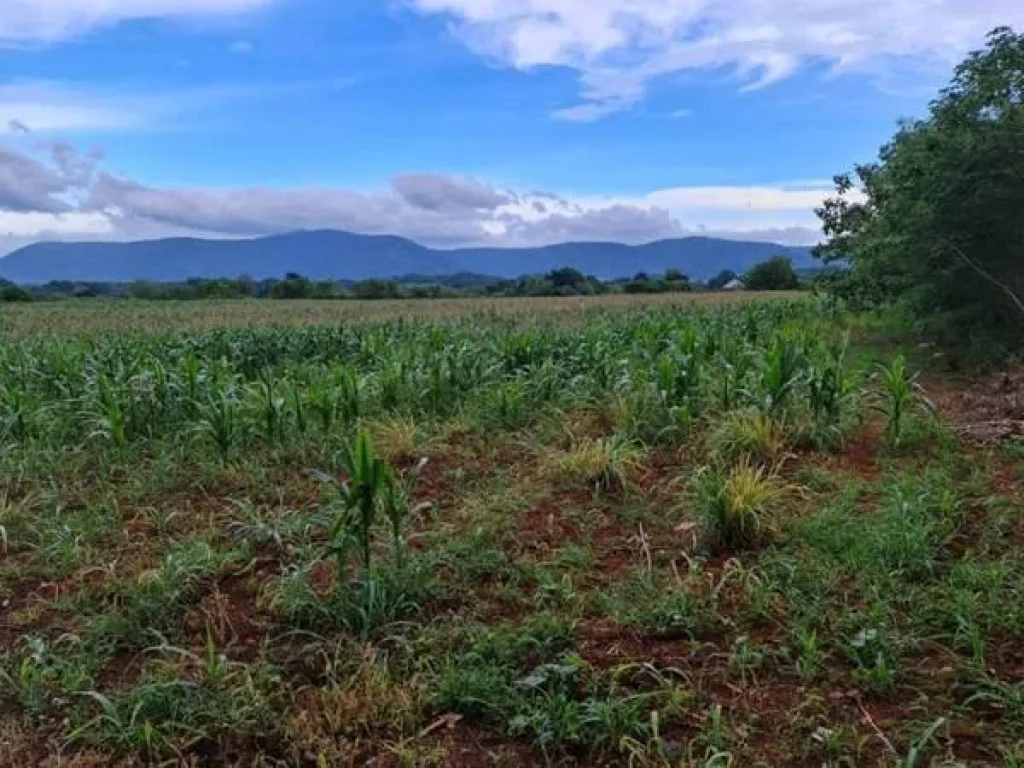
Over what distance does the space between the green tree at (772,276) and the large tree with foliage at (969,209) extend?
37.5m

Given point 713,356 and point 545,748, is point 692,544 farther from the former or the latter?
point 713,356

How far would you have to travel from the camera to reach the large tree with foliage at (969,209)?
911cm

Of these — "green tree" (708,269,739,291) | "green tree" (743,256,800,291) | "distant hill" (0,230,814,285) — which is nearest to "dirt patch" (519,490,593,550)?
"green tree" (743,256,800,291)

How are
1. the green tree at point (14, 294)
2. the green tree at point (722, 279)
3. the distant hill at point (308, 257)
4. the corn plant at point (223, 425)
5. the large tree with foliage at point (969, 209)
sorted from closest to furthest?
the corn plant at point (223, 425) → the large tree with foliage at point (969, 209) → the green tree at point (14, 294) → the green tree at point (722, 279) → the distant hill at point (308, 257)

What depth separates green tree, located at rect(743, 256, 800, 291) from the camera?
47.2 m

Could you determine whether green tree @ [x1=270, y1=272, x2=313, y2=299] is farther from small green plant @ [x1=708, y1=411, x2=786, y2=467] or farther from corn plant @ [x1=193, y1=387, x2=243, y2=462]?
small green plant @ [x1=708, y1=411, x2=786, y2=467]

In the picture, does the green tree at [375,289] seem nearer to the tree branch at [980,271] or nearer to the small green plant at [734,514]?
the tree branch at [980,271]

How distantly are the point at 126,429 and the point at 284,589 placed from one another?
3.39 metres

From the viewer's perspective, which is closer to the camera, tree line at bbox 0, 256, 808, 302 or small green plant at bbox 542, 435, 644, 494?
small green plant at bbox 542, 435, 644, 494

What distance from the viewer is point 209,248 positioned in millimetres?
156125

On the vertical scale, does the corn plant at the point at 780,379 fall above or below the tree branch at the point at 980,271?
below

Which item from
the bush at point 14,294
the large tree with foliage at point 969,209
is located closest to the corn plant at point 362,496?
the large tree with foliage at point 969,209

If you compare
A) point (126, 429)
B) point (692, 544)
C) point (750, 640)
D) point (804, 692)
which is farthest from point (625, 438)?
point (126, 429)

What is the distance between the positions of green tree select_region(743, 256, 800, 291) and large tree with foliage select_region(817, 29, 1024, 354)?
37.5 metres
